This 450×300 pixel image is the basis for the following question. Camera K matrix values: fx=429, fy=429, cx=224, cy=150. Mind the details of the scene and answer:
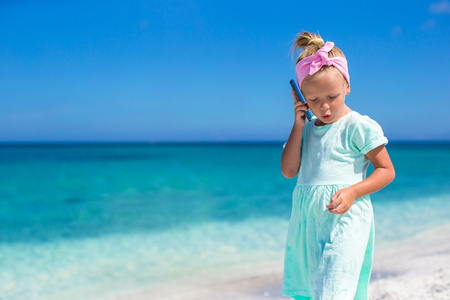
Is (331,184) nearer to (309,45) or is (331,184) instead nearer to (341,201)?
(341,201)

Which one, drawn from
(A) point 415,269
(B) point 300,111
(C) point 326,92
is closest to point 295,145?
(B) point 300,111

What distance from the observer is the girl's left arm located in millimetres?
1652

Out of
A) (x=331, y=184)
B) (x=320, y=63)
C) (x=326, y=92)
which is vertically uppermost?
(x=320, y=63)

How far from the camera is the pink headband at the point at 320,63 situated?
5.59ft

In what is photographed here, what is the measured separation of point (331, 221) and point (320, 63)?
2.09 feet

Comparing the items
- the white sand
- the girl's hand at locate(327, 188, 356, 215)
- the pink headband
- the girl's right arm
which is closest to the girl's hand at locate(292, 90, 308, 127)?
the girl's right arm

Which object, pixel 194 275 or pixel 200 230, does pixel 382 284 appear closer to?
pixel 194 275

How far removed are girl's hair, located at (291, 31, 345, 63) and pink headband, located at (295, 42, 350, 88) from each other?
0.03 metres

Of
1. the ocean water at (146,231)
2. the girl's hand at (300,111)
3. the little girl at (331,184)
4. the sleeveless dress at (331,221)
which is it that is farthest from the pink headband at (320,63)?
the ocean water at (146,231)

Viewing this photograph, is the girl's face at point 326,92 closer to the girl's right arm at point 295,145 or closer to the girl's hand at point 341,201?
the girl's right arm at point 295,145

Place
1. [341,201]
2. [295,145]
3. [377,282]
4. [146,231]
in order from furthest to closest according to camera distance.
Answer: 1. [146,231]
2. [377,282]
3. [295,145]
4. [341,201]

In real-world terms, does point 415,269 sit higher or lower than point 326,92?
lower

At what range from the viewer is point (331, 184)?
1771 mm

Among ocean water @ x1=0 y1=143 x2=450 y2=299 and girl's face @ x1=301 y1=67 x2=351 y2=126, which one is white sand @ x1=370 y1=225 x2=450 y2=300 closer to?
ocean water @ x1=0 y1=143 x2=450 y2=299
